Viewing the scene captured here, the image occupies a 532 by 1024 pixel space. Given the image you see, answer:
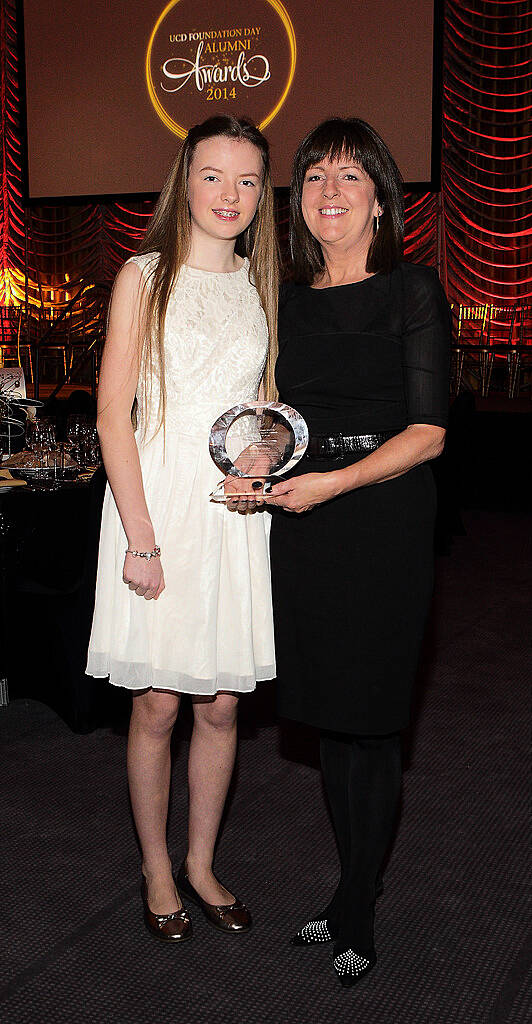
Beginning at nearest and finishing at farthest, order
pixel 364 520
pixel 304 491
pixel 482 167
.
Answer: pixel 304 491 → pixel 364 520 → pixel 482 167

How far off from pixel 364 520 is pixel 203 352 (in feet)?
1.46

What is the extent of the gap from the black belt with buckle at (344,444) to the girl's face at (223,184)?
438 mm

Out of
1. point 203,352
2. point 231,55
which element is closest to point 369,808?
point 203,352

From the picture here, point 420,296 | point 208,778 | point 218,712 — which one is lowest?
point 208,778

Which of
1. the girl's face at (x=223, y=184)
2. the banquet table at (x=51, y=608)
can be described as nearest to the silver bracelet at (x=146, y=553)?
the girl's face at (x=223, y=184)

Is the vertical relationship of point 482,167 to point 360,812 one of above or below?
above

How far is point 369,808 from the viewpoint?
1920 mm

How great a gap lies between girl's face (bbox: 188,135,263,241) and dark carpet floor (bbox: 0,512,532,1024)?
1.46 m

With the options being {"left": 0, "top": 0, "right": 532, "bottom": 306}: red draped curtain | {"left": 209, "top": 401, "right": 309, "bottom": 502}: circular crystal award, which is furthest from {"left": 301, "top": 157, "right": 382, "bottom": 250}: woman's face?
{"left": 0, "top": 0, "right": 532, "bottom": 306}: red draped curtain

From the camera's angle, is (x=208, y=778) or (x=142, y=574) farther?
(x=208, y=778)

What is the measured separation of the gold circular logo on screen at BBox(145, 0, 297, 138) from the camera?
31.6 feet

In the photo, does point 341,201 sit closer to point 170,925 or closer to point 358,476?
point 358,476

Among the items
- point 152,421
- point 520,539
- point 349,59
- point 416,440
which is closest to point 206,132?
point 152,421

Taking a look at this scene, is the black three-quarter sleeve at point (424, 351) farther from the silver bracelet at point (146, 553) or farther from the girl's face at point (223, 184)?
the silver bracelet at point (146, 553)
